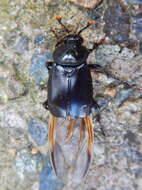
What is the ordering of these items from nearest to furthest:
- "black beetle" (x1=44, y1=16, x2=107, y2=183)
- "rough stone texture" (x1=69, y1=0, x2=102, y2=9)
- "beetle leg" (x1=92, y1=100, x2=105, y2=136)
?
1. "rough stone texture" (x1=69, y1=0, x2=102, y2=9)
2. "black beetle" (x1=44, y1=16, x2=107, y2=183)
3. "beetle leg" (x1=92, y1=100, x2=105, y2=136)

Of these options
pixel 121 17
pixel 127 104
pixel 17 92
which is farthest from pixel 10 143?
pixel 121 17

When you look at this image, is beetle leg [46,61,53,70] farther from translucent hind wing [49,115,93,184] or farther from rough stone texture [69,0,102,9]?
rough stone texture [69,0,102,9]

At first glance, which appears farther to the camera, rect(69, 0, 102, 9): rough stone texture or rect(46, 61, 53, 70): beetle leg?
rect(46, 61, 53, 70): beetle leg

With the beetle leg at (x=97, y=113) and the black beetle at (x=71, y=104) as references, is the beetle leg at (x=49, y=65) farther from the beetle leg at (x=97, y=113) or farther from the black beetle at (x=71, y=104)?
the beetle leg at (x=97, y=113)

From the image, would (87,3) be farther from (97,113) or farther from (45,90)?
(97,113)

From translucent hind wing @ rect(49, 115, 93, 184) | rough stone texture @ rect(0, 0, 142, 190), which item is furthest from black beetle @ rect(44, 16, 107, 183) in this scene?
rough stone texture @ rect(0, 0, 142, 190)

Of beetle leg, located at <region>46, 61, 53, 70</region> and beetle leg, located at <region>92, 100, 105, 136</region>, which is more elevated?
beetle leg, located at <region>46, 61, 53, 70</region>

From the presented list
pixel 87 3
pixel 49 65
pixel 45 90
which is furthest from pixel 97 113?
pixel 87 3

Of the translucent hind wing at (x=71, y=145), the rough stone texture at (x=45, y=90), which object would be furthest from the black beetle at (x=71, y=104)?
the rough stone texture at (x=45, y=90)
